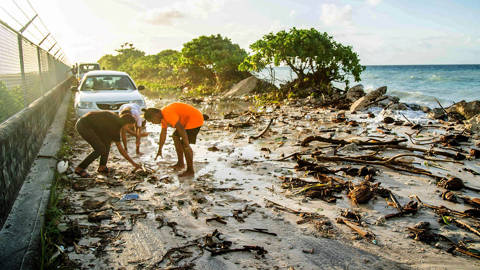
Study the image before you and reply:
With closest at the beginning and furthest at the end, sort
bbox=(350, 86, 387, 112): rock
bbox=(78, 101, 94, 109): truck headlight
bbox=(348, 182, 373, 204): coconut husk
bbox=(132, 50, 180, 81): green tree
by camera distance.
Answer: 1. bbox=(348, 182, 373, 204): coconut husk
2. bbox=(78, 101, 94, 109): truck headlight
3. bbox=(350, 86, 387, 112): rock
4. bbox=(132, 50, 180, 81): green tree

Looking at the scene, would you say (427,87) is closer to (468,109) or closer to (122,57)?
(468,109)

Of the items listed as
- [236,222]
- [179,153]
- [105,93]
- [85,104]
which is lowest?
[236,222]

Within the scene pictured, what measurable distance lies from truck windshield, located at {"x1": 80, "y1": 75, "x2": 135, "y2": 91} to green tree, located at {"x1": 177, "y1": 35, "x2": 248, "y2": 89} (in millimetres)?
11235

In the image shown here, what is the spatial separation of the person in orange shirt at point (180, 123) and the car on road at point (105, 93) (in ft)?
11.5

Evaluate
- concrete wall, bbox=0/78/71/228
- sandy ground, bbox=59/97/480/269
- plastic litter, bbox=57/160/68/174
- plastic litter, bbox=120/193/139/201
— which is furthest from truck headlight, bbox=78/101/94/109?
plastic litter, bbox=120/193/139/201

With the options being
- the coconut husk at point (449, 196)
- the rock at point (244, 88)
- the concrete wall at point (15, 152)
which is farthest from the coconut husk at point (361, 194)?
the rock at point (244, 88)

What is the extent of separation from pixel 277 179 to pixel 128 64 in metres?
50.4

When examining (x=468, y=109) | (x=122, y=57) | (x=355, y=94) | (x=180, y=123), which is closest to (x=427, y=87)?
(x=355, y=94)

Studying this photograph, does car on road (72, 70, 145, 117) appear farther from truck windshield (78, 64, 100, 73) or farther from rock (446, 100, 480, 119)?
truck windshield (78, 64, 100, 73)

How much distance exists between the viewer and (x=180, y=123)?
5.25 meters

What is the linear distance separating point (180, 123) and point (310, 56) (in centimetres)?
1063

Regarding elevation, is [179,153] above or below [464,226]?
above

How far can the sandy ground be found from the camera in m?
2.83

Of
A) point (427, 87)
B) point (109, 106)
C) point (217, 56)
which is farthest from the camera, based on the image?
point (427, 87)
